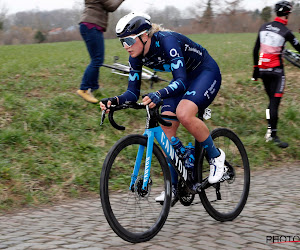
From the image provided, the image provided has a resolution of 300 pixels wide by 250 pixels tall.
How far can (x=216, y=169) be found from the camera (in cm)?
457

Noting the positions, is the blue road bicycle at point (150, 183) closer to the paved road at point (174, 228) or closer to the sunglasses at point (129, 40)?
the paved road at point (174, 228)

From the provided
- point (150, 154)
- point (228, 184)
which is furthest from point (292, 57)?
point (150, 154)

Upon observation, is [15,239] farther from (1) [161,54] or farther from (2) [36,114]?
(2) [36,114]

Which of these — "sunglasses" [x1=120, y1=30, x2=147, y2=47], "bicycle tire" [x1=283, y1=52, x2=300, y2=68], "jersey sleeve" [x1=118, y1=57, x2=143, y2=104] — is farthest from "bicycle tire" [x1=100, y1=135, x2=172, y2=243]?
"bicycle tire" [x1=283, y1=52, x2=300, y2=68]

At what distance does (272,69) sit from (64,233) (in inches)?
215

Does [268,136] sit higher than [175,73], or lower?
lower

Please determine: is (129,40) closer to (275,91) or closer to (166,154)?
(166,154)

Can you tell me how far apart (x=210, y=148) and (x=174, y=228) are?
2.94 ft

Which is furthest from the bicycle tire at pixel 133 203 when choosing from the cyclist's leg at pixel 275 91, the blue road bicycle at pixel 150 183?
the cyclist's leg at pixel 275 91

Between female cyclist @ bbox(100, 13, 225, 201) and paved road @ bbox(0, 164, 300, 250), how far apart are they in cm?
47

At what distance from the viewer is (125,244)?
12.9 ft

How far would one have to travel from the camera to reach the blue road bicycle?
12.5 ft

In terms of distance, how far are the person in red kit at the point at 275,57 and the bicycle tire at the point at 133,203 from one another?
4600 millimetres

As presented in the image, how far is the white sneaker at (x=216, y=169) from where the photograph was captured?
4508mm
